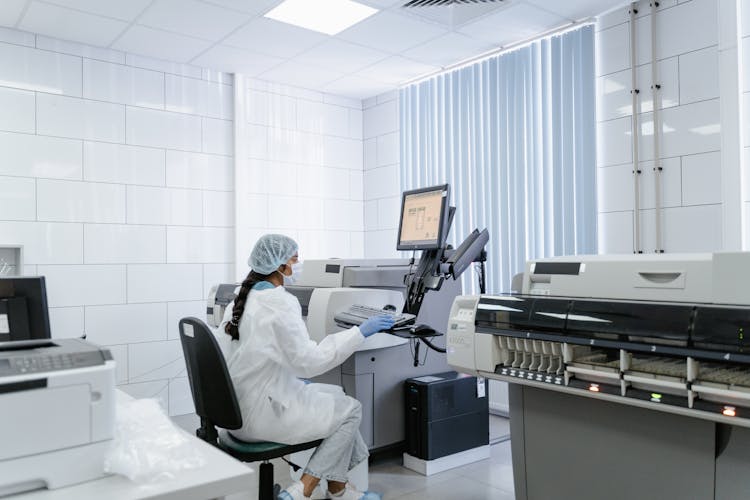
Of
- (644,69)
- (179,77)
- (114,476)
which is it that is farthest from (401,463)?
(179,77)

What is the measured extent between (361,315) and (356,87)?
2.63 metres

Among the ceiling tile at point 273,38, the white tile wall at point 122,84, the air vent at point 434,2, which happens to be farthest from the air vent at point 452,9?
the white tile wall at point 122,84

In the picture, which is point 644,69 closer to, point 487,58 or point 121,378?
point 487,58

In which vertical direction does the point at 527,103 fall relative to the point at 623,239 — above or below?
above

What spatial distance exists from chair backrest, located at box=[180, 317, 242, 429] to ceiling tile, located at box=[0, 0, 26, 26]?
229cm

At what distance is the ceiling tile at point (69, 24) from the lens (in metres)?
3.36

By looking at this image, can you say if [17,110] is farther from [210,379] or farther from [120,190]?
[210,379]

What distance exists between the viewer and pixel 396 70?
4414 mm

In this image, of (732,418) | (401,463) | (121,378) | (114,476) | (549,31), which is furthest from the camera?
(121,378)

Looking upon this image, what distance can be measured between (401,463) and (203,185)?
2430 millimetres

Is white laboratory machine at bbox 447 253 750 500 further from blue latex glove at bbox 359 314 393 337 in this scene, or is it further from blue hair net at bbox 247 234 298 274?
blue hair net at bbox 247 234 298 274

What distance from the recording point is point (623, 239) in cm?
337

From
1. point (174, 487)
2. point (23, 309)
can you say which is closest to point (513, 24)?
point (23, 309)

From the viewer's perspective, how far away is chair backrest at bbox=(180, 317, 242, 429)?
6.78 ft
